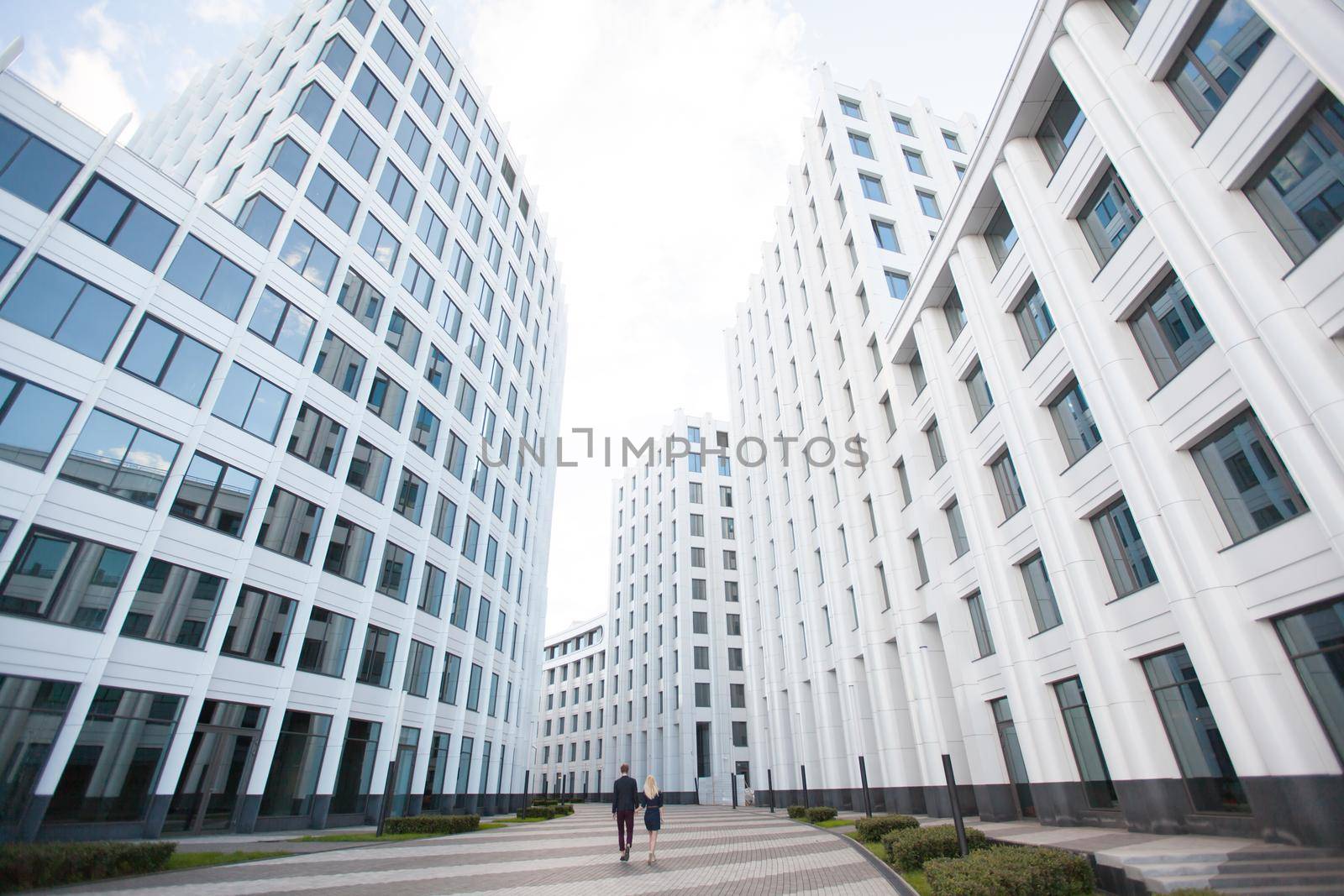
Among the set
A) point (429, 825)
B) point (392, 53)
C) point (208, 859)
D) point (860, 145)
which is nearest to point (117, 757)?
point (208, 859)

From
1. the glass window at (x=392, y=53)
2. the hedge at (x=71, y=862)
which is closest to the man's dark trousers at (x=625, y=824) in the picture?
the hedge at (x=71, y=862)

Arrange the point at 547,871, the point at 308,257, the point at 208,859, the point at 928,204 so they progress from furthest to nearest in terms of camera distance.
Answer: the point at 928,204
the point at 308,257
the point at 208,859
the point at 547,871

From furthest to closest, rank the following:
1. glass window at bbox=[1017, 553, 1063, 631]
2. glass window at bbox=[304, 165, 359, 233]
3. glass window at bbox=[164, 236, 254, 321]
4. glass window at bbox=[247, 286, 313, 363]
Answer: glass window at bbox=[304, 165, 359, 233] → glass window at bbox=[247, 286, 313, 363] → glass window at bbox=[164, 236, 254, 321] → glass window at bbox=[1017, 553, 1063, 631]

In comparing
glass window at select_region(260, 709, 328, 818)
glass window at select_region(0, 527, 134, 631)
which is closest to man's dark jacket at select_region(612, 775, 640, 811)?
glass window at select_region(260, 709, 328, 818)

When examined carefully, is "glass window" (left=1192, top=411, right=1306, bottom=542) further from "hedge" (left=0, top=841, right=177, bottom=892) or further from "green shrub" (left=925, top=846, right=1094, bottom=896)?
"hedge" (left=0, top=841, right=177, bottom=892)

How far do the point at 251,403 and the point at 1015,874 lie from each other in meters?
26.0

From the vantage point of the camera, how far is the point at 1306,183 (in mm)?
11281

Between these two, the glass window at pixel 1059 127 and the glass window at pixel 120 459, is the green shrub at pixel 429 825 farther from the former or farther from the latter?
the glass window at pixel 1059 127

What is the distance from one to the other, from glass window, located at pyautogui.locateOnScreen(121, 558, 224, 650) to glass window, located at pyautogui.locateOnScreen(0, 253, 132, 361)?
683 centimetres

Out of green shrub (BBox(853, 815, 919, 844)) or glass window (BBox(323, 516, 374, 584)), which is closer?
green shrub (BBox(853, 815, 919, 844))

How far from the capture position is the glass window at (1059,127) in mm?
17438

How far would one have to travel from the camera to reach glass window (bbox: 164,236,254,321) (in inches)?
856

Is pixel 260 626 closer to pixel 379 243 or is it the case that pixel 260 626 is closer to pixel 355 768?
pixel 355 768

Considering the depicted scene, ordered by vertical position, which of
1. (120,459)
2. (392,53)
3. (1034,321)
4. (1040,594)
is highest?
(392,53)
